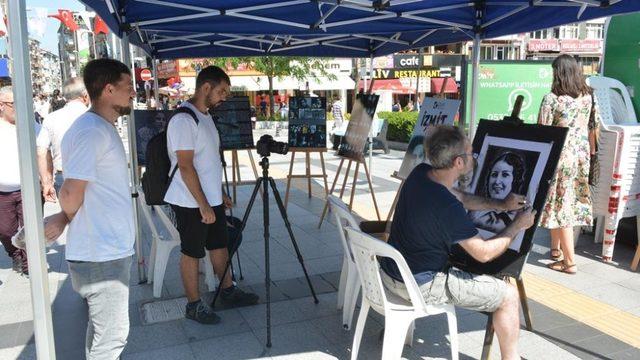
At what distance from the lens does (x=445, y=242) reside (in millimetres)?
2418

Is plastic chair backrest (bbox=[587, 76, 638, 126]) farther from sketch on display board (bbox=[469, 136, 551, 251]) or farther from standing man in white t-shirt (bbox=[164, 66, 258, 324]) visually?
standing man in white t-shirt (bbox=[164, 66, 258, 324])

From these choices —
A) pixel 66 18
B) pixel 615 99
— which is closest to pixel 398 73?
pixel 66 18

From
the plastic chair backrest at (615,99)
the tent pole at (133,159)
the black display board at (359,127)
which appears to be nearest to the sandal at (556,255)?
the plastic chair backrest at (615,99)

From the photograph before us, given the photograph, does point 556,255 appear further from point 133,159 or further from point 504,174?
point 133,159

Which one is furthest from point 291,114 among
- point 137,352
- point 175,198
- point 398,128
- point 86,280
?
point 398,128

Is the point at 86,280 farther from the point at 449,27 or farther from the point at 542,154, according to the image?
the point at 449,27

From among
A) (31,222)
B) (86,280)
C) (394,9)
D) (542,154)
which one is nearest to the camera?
(31,222)

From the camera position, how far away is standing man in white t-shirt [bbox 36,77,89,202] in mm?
4328

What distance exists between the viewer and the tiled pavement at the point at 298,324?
3.01 m

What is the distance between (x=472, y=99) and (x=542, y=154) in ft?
4.41

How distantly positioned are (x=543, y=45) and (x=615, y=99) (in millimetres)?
38396

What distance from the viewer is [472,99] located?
4.00 m

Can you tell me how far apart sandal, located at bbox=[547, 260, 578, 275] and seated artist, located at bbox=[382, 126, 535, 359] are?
208 cm

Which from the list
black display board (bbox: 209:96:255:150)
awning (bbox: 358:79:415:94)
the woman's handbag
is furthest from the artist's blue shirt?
awning (bbox: 358:79:415:94)
